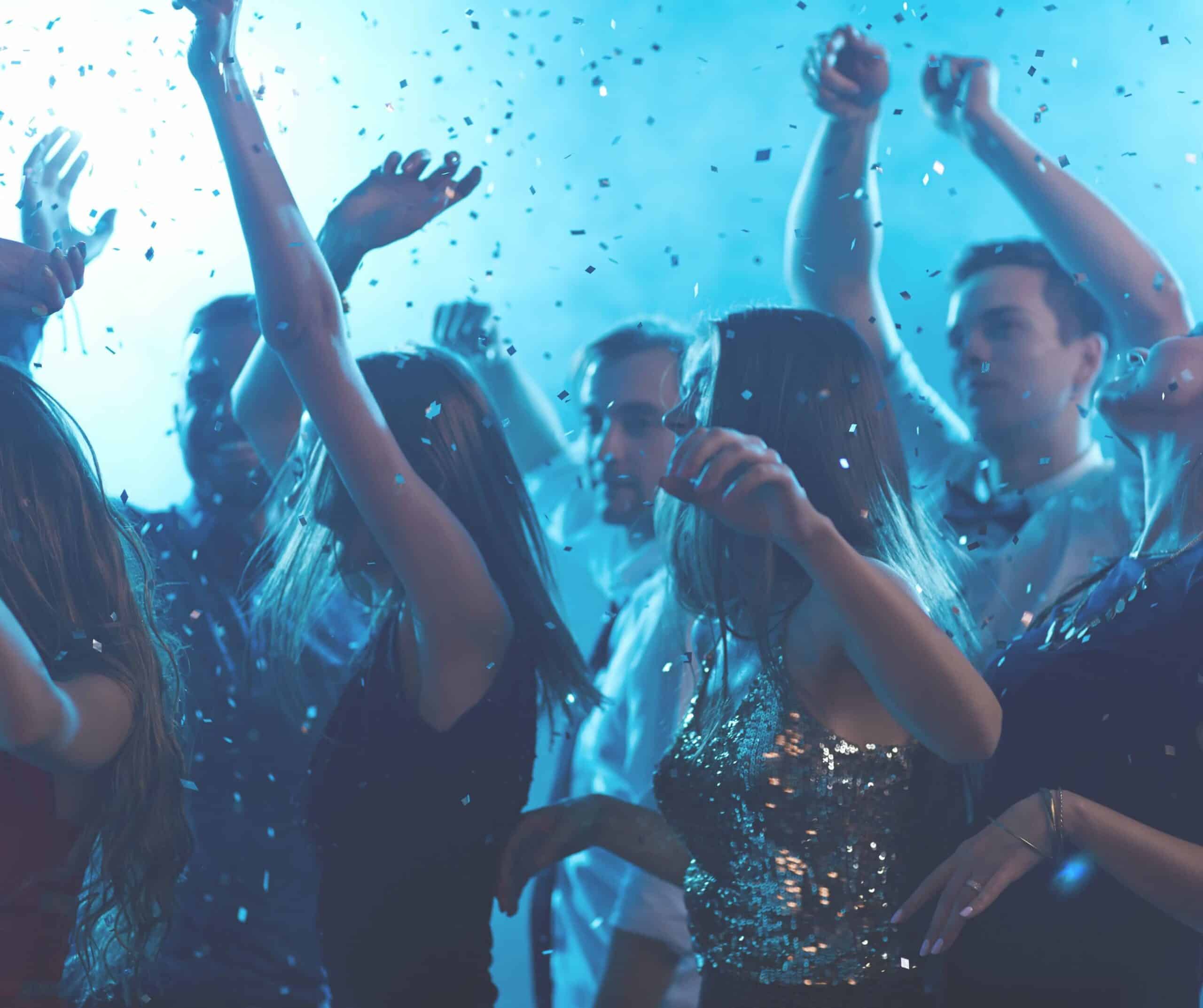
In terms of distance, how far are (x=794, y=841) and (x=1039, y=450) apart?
50cm

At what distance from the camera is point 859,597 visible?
2.32 ft

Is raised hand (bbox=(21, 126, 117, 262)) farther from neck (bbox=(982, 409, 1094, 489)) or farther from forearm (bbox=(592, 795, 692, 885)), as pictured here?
neck (bbox=(982, 409, 1094, 489))

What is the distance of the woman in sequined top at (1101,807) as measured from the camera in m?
0.87

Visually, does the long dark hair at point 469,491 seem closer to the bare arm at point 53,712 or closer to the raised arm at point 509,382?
the raised arm at point 509,382

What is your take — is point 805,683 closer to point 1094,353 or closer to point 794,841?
point 794,841

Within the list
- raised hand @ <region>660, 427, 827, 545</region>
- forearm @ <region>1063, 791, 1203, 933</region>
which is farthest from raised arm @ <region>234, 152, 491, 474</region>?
forearm @ <region>1063, 791, 1203, 933</region>

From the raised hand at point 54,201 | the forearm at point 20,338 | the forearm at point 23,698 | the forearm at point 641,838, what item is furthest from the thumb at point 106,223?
the forearm at point 641,838

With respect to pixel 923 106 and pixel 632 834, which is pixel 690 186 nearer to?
pixel 923 106

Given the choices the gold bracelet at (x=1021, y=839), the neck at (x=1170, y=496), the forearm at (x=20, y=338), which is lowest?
the gold bracelet at (x=1021, y=839)

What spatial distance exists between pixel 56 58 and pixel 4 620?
0.69 meters

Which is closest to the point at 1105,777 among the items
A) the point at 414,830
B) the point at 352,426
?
the point at 414,830

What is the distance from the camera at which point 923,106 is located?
108cm

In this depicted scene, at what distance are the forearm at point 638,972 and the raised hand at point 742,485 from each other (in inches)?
19.3

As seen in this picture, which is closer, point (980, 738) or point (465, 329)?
point (980, 738)
